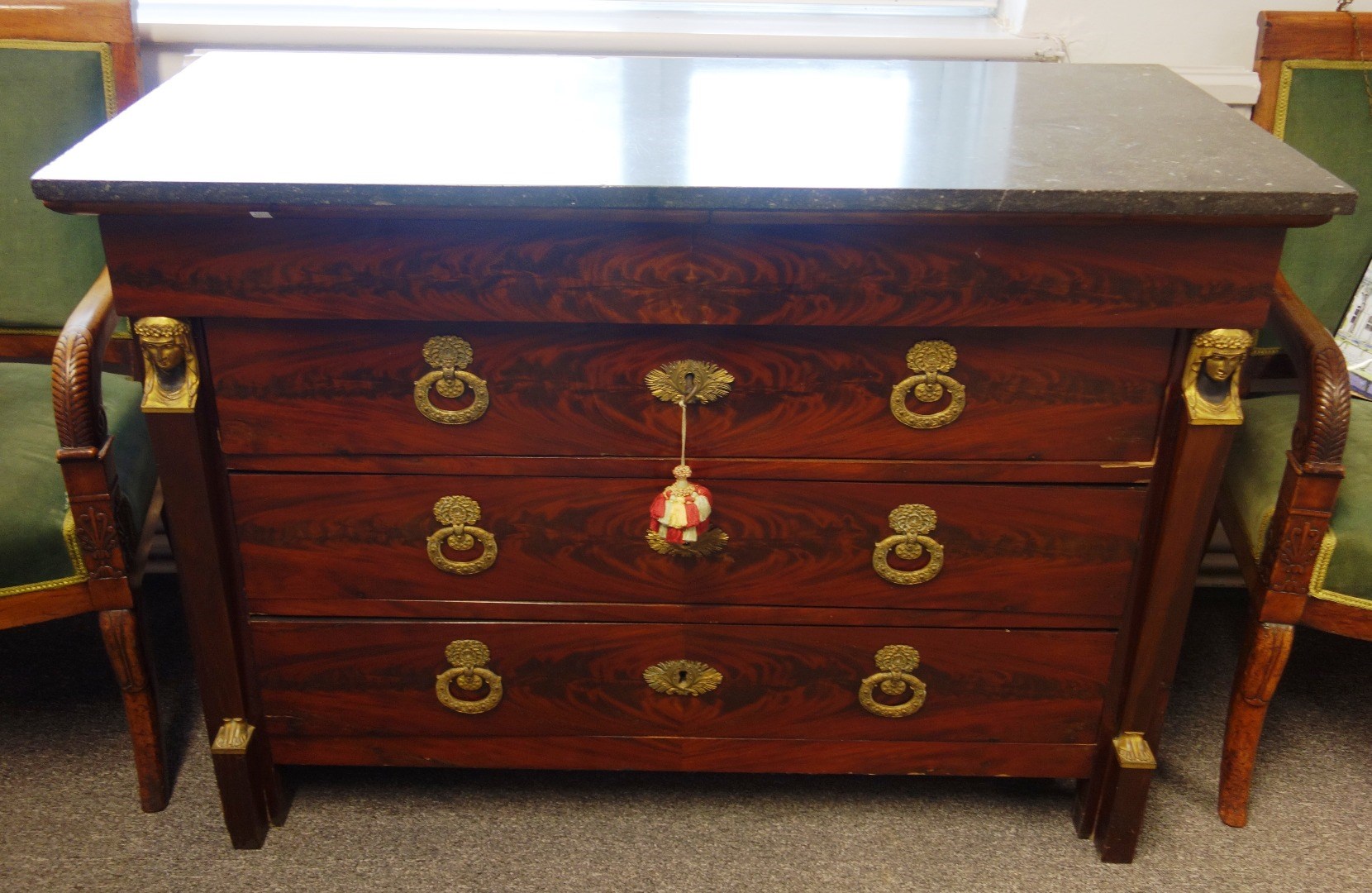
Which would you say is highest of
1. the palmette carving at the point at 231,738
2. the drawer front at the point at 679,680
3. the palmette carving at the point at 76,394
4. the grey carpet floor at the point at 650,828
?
the palmette carving at the point at 76,394

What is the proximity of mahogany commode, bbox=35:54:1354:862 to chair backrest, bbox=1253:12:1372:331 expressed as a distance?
24 cm

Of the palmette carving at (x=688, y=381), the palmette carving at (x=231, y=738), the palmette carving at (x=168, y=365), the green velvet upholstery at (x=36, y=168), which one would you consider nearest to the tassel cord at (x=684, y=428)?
the palmette carving at (x=688, y=381)

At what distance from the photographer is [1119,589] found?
1452 millimetres

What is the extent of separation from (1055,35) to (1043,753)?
44.1 inches

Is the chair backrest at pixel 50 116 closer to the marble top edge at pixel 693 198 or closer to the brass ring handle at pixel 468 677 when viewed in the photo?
the marble top edge at pixel 693 198

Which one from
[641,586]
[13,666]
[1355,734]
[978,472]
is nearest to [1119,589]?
[978,472]

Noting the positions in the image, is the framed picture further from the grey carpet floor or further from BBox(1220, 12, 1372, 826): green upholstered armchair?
the grey carpet floor

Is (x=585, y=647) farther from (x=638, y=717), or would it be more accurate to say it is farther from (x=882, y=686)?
(x=882, y=686)

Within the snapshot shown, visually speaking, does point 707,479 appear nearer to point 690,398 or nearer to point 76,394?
point 690,398

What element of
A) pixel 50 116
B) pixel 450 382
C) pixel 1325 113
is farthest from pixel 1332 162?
pixel 50 116

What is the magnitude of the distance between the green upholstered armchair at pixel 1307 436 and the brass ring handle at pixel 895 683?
46cm

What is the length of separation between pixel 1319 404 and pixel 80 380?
1504 millimetres

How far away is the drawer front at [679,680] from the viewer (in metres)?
1.50

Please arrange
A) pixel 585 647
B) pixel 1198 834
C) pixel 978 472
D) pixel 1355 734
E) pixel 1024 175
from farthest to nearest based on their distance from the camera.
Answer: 1. pixel 1355 734
2. pixel 1198 834
3. pixel 585 647
4. pixel 978 472
5. pixel 1024 175
